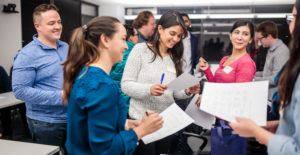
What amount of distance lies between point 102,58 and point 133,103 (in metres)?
0.65

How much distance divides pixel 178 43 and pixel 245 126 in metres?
1.01

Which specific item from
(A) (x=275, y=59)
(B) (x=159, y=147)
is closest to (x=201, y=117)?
(B) (x=159, y=147)

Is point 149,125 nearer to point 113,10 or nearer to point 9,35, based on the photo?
point 9,35

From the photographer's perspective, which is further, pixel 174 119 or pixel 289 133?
pixel 174 119

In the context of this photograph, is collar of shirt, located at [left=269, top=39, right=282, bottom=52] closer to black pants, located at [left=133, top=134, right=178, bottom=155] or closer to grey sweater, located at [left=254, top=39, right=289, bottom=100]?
grey sweater, located at [left=254, top=39, right=289, bottom=100]

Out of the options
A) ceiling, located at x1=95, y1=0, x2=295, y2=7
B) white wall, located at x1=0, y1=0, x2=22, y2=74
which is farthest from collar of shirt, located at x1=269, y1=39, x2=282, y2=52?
white wall, located at x1=0, y1=0, x2=22, y2=74

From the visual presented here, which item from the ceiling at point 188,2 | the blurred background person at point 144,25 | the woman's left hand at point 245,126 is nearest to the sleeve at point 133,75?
the woman's left hand at point 245,126

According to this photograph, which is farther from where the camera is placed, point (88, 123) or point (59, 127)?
point (59, 127)

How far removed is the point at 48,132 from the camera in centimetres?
162

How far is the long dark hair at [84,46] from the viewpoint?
986mm

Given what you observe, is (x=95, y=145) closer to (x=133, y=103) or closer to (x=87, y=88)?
(x=87, y=88)

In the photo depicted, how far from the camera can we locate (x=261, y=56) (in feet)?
13.1

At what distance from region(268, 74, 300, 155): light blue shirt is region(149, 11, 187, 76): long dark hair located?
2.96 ft

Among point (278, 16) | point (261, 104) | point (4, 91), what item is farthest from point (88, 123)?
point (278, 16)
